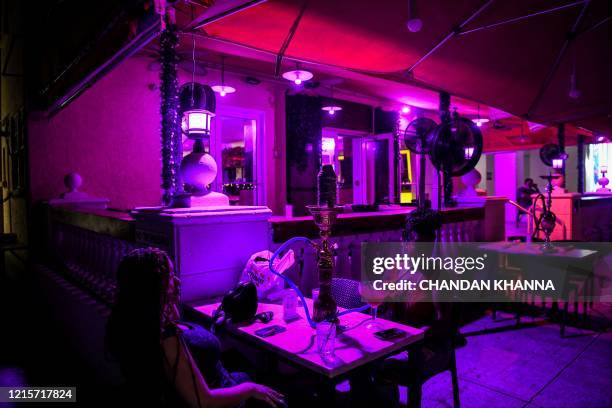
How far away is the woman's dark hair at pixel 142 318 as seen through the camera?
1299mm

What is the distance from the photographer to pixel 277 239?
8.60 ft

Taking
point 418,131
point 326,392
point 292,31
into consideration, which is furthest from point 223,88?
point 326,392

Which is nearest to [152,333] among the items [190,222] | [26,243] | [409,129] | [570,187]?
[190,222]

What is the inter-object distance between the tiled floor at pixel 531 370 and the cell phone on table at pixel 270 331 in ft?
4.64

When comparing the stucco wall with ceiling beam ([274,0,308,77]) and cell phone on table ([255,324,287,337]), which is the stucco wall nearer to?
ceiling beam ([274,0,308,77])

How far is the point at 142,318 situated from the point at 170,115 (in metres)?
2.29

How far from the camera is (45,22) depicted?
5328 mm

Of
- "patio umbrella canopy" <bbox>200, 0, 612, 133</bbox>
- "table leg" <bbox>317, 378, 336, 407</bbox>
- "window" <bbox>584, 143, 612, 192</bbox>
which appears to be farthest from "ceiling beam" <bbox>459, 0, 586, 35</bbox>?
"window" <bbox>584, 143, 612, 192</bbox>

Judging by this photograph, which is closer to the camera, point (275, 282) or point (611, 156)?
point (275, 282)

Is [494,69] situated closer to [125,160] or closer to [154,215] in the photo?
[154,215]

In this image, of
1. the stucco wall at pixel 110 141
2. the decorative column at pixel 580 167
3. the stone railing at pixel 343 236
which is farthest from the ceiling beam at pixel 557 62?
the decorative column at pixel 580 167

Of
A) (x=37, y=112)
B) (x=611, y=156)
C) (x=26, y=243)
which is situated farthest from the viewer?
(x=611, y=156)

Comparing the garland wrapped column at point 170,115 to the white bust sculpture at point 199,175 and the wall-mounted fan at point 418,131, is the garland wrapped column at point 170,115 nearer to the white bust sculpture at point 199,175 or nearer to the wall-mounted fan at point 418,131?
the white bust sculpture at point 199,175

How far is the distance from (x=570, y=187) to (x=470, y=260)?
613 inches
